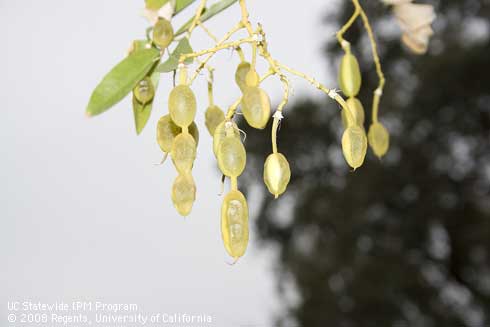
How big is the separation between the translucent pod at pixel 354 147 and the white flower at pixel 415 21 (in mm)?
162

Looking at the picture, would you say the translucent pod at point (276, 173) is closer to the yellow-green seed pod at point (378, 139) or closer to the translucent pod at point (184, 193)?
the translucent pod at point (184, 193)

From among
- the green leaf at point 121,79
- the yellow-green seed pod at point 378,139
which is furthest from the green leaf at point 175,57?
the yellow-green seed pod at point 378,139

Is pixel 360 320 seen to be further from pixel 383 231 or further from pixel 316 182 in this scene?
pixel 316 182

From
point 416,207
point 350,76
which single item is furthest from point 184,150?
point 416,207

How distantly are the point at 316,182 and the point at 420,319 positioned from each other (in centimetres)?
91

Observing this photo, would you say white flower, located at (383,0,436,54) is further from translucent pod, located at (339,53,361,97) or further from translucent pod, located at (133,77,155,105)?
translucent pod, located at (133,77,155,105)

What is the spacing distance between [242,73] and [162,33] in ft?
0.18

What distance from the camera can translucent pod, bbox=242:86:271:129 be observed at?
0.27 meters

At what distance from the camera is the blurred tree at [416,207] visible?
3473mm

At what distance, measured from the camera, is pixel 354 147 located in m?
0.28

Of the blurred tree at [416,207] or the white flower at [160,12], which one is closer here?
the white flower at [160,12]

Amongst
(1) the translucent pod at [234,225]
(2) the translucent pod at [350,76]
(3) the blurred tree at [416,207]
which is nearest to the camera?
(1) the translucent pod at [234,225]

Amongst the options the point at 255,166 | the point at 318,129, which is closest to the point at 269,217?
the point at 255,166

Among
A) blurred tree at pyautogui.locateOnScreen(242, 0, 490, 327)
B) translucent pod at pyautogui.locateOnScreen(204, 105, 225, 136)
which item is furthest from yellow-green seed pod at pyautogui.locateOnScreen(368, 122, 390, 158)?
blurred tree at pyautogui.locateOnScreen(242, 0, 490, 327)
